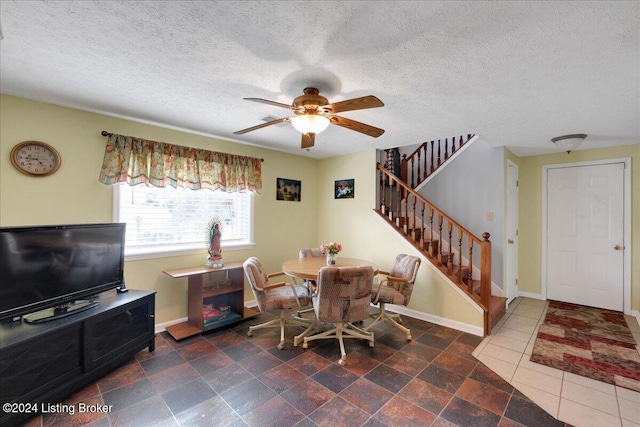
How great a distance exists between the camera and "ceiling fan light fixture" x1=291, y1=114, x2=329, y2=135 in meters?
2.12

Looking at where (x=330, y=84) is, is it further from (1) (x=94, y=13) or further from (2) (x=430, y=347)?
(2) (x=430, y=347)

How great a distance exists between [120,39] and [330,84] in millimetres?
1355

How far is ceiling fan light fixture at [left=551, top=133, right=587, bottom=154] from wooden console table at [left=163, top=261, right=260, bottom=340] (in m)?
4.33

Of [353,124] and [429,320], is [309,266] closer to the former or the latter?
[353,124]

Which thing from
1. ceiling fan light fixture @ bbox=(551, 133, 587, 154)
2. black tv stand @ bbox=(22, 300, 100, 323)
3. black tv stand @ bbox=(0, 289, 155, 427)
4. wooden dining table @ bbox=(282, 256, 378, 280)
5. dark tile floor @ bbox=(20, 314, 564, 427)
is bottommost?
dark tile floor @ bbox=(20, 314, 564, 427)

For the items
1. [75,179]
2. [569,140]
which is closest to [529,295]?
[569,140]

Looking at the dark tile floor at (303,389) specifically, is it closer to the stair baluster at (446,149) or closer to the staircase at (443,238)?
the staircase at (443,238)

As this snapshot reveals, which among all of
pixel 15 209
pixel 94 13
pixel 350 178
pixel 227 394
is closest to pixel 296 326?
pixel 227 394

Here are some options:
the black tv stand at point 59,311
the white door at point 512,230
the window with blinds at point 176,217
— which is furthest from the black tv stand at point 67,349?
the white door at point 512,230

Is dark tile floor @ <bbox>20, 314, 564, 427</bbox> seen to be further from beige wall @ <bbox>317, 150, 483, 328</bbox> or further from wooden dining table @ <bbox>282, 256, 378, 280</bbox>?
wooden dining table @ <bbox>282, 256, 378, 280</bbox>

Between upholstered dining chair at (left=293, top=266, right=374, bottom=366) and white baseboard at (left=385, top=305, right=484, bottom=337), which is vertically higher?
upholstered dining chair at (left=293, top=266, right=374, bottom=366)

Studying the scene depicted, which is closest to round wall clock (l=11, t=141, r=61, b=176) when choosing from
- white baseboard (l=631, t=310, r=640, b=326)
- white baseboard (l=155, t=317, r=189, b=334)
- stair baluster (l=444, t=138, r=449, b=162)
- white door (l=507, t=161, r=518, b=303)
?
white baseboard (l=155, t=317, r=189, b=334)

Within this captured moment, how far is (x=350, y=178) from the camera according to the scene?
464cm

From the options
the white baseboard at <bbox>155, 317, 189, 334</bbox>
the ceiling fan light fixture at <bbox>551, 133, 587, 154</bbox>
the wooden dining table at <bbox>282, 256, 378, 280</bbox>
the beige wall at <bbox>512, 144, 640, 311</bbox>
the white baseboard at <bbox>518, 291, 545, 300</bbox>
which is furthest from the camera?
the white baseboard at <bbox>518, 291, 545, 300</bbox>
